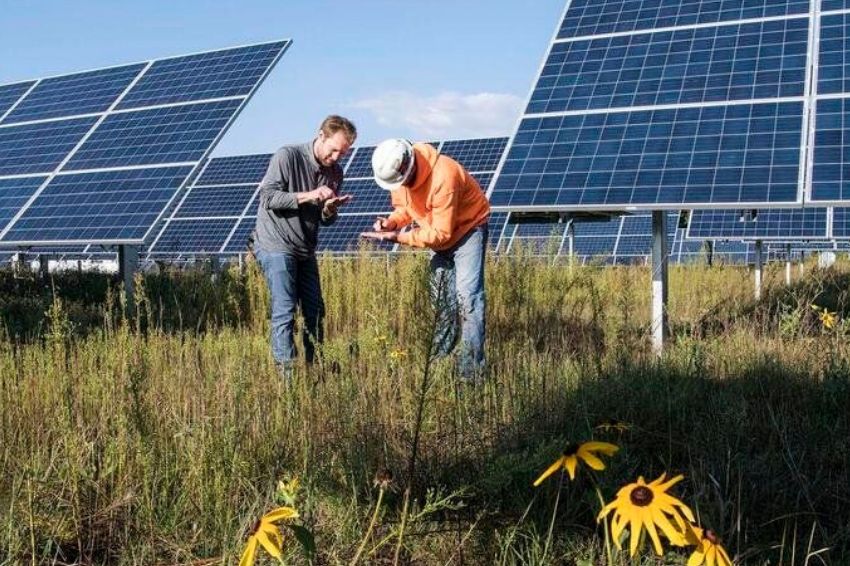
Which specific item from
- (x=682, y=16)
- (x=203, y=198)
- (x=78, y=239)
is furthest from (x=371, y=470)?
(x=203, y=198)

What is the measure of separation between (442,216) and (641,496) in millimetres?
3699

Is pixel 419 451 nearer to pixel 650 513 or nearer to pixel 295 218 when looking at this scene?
pixel 650 513

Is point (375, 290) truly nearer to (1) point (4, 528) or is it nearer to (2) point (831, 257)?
(1) point (4, 528)

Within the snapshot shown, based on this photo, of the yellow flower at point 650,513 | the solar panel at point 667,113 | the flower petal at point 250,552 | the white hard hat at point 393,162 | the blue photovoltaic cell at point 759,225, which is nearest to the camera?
the yellow flower at point 650,513

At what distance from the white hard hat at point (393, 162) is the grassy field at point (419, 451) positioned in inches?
42.9

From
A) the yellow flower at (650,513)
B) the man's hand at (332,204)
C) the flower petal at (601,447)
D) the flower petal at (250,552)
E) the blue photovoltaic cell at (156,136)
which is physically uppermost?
the blue photovoltaic cell at (156,136)

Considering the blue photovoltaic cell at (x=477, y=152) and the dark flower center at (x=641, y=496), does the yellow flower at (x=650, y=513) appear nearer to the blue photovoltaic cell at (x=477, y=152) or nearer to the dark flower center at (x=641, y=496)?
the dark flower center at (x=641, y=496)

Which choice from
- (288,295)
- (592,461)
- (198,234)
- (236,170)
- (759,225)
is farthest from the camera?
(236,170)

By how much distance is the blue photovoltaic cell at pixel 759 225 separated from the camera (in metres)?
15.7

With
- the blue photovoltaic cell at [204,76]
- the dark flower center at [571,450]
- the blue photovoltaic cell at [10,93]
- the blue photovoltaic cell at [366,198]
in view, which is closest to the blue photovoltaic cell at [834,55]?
the blue photovoltaic cell at [204,76]

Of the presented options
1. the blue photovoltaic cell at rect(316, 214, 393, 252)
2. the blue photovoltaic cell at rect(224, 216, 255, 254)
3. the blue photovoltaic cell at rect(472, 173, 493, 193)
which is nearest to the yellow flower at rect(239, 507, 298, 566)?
the blue photovoltaic cell at rect(316, 214, 393, 252)

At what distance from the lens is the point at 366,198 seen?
17.6m

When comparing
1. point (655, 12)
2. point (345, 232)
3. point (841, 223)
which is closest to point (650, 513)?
point (655, 12)

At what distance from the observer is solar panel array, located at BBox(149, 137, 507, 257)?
16.9 metres
